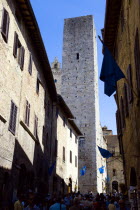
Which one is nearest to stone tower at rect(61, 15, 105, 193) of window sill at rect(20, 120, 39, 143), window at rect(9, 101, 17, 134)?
window sill at rect(20, 120, 39, 143)

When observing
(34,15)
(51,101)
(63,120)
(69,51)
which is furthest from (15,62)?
(69,51)

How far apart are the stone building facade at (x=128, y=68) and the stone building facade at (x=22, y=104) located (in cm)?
411

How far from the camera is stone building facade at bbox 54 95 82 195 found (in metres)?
21.2

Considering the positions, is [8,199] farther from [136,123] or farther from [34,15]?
[34,15]

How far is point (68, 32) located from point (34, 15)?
1113 inches

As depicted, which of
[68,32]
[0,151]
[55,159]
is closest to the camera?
[0,151]

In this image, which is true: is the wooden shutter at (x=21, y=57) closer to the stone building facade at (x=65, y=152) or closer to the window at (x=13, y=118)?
the window at (x=13, y=118)

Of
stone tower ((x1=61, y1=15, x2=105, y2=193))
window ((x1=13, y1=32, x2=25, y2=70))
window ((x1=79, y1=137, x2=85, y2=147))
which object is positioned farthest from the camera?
window ((x1=79, y1=137, x2=85, y2=147))

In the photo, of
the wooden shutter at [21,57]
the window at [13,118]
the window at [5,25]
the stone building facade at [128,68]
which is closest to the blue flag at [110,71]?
the stone building facade at [128,68]

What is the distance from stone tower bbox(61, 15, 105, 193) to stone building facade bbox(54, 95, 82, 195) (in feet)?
18.0

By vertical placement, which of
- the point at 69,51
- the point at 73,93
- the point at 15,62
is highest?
the point at 69,51

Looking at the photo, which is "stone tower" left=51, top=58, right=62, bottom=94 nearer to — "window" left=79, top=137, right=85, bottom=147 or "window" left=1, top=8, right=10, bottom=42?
"window" left=79, top=137, right=85, bottom=147

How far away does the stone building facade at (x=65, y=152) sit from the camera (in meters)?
21.2

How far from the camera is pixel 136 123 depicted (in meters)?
8.54
